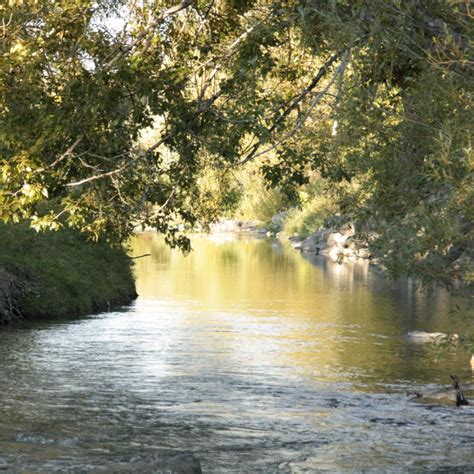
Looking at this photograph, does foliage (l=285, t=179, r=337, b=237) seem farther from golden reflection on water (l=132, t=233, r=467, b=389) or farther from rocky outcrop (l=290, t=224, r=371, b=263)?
golden reflection on water (l=132, t=233, r=467, b=389)

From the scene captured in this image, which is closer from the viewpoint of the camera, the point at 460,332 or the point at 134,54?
the point at 460,332

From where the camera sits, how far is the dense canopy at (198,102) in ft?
46.1

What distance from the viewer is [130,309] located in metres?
38.8

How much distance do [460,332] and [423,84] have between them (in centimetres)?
341

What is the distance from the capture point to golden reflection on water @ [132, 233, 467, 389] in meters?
27.2

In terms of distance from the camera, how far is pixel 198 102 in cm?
1683

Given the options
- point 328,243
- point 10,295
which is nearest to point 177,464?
point 10,295

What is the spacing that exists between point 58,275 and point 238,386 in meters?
15.3

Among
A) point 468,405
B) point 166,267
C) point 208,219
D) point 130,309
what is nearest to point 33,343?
point 208,219

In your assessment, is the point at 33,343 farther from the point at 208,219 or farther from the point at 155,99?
the point at 155,99

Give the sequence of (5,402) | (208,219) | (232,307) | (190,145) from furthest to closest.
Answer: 1. (232,307)
2. (208,219)
3. (5,402)
4. (190,145)

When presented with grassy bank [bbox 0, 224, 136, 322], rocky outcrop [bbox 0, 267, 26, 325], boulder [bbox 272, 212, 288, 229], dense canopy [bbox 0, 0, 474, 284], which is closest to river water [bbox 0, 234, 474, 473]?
rocky outcrop [bbox 0, 267, 26, 325]

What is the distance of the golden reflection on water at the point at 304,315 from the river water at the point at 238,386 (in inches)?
4.2

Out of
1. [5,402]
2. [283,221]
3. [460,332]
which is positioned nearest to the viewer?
[460,332]
